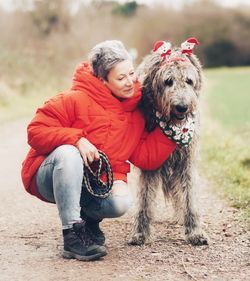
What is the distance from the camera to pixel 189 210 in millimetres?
5078

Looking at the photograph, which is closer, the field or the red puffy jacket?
the red puffy jacket

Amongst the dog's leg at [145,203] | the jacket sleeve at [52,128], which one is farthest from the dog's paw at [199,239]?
the jacket sleeve at [52,128]

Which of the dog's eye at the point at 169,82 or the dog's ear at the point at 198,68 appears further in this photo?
the dog's ear at the point at 198,68

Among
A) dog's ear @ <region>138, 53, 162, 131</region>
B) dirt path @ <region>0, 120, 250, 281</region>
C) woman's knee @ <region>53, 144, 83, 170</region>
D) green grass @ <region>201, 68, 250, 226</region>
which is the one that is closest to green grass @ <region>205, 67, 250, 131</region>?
green grass @ <region>201, 68, 250, 226</region>

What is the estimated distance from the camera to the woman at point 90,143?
4.43 m

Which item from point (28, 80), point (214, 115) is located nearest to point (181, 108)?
point (214, 115)

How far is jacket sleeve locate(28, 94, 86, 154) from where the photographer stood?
4441 millimetres

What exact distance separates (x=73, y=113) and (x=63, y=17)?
33.0 metres

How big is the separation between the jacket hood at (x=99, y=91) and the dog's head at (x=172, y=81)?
13cm

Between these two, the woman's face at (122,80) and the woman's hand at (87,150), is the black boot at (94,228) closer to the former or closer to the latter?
the woman's hand at (87,150)

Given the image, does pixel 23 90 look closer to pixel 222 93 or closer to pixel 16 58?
pixel 16 58

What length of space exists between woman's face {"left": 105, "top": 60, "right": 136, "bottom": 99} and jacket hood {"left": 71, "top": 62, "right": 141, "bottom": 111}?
46mm

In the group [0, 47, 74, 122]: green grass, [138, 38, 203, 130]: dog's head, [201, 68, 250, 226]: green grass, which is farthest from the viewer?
[0, 47, 74, 122]: green grass

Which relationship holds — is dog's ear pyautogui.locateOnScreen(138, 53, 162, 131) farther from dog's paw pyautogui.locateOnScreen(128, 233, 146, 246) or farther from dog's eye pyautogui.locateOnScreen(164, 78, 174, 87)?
dog's paw pyautogui.locateOnScreen(128, 233, 146, 246)
